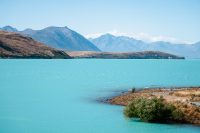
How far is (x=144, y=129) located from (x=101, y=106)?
18600mm

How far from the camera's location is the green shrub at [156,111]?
52281 millimetres

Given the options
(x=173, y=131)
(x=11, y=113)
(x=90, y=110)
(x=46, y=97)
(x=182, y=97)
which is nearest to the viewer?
(x=173, y=131)

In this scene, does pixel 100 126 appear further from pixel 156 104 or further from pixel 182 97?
pixel 182 97

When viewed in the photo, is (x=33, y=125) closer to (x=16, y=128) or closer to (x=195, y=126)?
(x=16, y=128)

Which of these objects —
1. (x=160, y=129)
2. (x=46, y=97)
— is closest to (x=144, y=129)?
(x=160, y=129)

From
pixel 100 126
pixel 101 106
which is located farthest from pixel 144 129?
pixel 101 106

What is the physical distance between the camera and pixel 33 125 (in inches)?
2018

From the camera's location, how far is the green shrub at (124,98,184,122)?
5228cm

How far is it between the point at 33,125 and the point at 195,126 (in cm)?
1943

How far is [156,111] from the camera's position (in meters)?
52.8

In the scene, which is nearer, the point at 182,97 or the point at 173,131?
the point at 173,131

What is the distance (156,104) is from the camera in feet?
171

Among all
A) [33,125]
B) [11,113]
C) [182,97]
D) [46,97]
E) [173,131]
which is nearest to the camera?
[173,131]

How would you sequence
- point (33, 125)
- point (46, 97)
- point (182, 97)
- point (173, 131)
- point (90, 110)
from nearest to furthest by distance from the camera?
point (173, 131) < point (33, 125) < point (90, 110) < point (182, 97) < point (46, 97)
